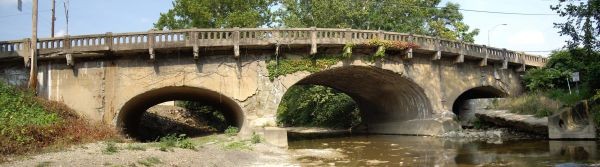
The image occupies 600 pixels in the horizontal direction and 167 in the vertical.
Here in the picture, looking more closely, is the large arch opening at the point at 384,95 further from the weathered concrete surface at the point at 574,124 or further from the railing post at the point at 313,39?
the weathered concrete surface at the point at 574,124

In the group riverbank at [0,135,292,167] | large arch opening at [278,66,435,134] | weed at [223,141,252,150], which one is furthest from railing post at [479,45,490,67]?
weed at [223,141,252,150]

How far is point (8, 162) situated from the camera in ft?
35.7

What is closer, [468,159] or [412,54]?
[468,159]

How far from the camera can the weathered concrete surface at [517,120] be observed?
22.5 meters

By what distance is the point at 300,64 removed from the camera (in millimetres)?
23828

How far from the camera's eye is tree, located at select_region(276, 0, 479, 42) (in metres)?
38.2

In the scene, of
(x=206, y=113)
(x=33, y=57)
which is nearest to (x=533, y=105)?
(x=33, y=57)

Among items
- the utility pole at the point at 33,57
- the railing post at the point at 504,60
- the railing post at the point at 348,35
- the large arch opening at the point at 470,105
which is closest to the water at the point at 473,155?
the railing post at the point at 348,35

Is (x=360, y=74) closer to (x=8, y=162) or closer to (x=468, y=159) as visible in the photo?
(x=468, y=159)

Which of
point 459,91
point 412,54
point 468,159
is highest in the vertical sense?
point 412,54

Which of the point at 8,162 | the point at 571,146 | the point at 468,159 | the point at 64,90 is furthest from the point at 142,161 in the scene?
the point at 571,146

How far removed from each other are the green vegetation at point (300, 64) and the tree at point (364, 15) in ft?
45.1

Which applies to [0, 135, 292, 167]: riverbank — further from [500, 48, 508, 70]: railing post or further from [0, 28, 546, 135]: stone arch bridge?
[500, 48, 508, 70]: railing post

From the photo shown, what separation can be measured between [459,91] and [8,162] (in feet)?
78.4
